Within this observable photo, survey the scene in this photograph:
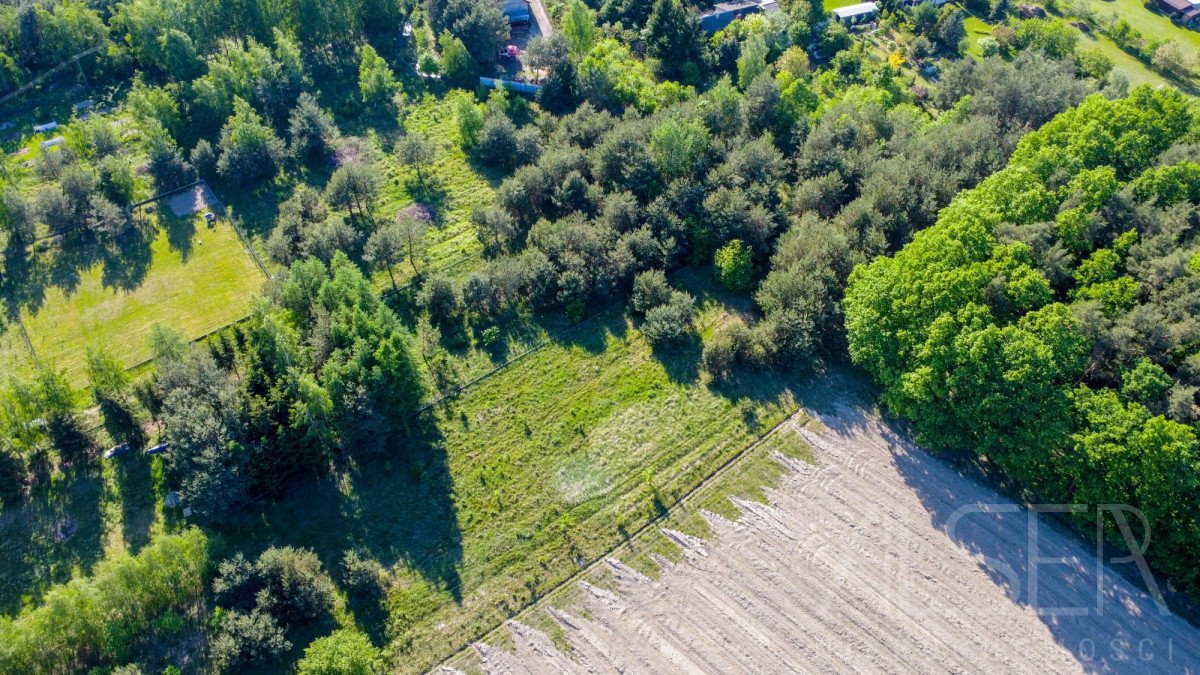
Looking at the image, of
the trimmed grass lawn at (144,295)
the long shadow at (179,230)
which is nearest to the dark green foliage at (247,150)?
the long shadow at (179,230)

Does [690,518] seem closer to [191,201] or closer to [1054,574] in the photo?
[1054,574]

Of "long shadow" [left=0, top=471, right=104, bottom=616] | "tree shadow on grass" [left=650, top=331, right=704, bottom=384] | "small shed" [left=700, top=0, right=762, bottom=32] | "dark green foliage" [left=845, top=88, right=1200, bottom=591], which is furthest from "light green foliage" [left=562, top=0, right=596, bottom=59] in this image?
"long shadow" [left=0, top=471, right=104, bottom=616]

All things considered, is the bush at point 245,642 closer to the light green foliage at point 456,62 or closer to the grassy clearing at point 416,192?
the grassy clearing at point 416,192

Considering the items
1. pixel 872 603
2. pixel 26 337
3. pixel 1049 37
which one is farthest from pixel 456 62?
pixel 1049 37

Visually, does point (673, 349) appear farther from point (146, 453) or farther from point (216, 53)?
point (216, 53)

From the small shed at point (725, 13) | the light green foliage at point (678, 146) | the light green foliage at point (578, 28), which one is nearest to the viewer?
the light green foliage at point (678, 146)

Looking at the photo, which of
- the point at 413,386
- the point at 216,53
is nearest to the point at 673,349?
the point at 413,386
